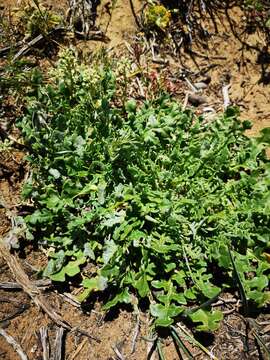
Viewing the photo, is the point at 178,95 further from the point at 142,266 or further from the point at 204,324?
the point at 204,324

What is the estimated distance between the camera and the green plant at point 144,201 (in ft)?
8.98

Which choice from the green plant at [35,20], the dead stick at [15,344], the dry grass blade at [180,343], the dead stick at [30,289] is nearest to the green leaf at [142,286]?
the dry grass blade at [180,343]

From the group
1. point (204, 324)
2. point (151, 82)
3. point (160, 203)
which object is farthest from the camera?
point (151, 82)

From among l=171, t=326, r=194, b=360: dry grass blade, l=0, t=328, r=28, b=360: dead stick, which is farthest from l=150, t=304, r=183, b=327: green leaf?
l=0, t=328, r=28, b=360: dead stick

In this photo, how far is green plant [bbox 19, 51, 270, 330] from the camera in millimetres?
2738

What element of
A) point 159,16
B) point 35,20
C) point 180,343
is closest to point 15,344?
point 180,343

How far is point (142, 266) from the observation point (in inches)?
108

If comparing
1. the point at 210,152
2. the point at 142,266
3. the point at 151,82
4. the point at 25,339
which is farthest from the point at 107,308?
the point at 151,82

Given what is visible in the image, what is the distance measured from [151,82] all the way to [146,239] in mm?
1492

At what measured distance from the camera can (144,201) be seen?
2.83 m

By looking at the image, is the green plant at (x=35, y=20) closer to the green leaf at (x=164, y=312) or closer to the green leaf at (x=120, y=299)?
the green leaf at (x=120, y=299)

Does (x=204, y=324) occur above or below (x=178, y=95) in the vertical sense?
below

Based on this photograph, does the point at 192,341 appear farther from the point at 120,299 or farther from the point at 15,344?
the point at 15,344

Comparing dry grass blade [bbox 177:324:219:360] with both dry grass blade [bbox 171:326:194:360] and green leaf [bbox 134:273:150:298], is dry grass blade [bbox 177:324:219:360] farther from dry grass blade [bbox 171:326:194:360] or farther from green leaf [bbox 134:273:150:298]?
green leaf [bbox 134:273:150:298]
